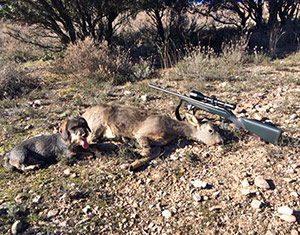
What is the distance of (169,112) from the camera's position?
6184 millimetres

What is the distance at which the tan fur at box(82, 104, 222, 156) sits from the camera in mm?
4891

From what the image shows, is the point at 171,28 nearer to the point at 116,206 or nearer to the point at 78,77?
the point at 78,77

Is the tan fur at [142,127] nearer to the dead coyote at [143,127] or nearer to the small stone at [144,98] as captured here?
the dead coyote at [143,127]

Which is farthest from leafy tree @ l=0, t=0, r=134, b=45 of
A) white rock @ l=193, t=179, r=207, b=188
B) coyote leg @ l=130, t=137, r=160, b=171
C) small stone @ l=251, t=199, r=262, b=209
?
small stone @ l=251, t=199, r=262, b=209

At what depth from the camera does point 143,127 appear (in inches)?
197

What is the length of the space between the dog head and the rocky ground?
0.44 meters

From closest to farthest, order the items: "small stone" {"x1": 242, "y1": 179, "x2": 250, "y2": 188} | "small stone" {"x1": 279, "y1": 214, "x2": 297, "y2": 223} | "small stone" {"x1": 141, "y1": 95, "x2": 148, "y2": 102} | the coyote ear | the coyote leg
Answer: "small stone" {"x1": 279, "y1": 214, "x2": 297, "y2": 223}
"small stone" {"x1": 242, "y1": 179, "x2": 250, "y2": 188}
the coyote leg
the coyote ear
"small stone" {"x1": 141, "y1": 95, "x2": 148, "y2": 102}

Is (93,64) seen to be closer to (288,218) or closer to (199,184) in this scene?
(199,184)

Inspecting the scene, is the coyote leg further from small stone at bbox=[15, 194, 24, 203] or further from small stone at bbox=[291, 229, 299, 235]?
small stone at bbox=[291, 229, 299, 235]

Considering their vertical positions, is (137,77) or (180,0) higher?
(180,0)

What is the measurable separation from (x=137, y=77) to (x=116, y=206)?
17.3 feet

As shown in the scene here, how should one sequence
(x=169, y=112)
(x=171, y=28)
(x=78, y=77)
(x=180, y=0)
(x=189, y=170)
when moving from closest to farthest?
(x=189, y=170), (x=169, y=112), (x=78, y=77), (x=180, y=0), (x=171, y=28)

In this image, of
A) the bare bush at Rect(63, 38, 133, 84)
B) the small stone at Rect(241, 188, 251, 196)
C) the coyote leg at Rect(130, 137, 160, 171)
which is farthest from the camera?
the bare bush at Rect(63, 38, 133, 84)

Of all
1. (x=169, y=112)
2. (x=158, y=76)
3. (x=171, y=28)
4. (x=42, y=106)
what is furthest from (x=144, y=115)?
(x=171, y=28)
